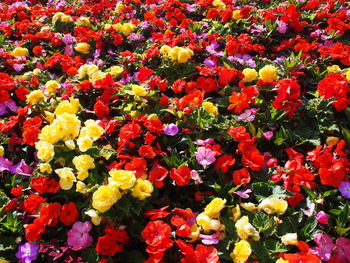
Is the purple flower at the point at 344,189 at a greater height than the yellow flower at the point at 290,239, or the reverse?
the purple flower at the point at 344,189

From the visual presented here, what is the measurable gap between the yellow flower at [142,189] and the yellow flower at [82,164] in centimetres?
35

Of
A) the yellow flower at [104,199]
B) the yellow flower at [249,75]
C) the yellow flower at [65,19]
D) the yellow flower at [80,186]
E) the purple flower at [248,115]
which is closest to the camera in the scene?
the yellow flower at [104,199]

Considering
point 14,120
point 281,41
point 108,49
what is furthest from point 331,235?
point 108,49

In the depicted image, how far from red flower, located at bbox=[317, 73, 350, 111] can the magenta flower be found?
1.88 metres

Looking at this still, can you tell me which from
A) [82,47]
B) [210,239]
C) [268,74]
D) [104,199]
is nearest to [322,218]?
[210,239]

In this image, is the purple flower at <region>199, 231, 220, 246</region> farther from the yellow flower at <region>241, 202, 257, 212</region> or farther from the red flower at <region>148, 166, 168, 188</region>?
the red flower at <region>148, 166, 168, 188</region>

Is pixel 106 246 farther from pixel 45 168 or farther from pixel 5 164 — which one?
pixel 5 164

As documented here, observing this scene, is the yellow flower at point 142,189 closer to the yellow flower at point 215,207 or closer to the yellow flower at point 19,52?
the yellow flower at point 215,207

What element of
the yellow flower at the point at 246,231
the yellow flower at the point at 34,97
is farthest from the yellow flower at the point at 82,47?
the yellow flower at the point at 246,231

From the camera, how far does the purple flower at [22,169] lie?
7.87 feet

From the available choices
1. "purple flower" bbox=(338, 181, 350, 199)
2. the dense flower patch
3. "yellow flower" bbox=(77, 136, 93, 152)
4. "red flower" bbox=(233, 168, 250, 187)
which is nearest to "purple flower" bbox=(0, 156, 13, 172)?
the dense flower patch

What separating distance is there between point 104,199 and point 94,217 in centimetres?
16

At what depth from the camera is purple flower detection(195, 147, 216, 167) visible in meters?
2.20

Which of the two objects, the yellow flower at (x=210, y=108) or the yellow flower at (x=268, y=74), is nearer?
the yellow flower at (x=210, y=108)
